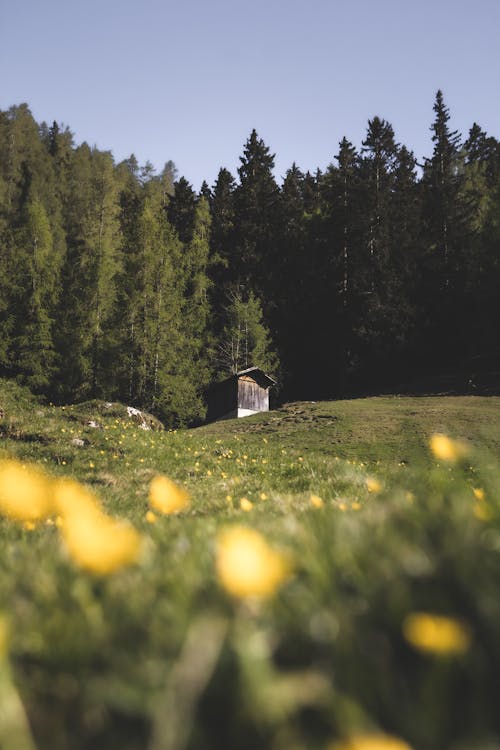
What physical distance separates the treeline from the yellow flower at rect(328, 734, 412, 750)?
123 feet

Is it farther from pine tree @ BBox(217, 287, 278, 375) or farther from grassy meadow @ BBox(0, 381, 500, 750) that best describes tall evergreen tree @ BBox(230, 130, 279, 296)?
grassy meadow @ BBox(0, 381, 500, 750)

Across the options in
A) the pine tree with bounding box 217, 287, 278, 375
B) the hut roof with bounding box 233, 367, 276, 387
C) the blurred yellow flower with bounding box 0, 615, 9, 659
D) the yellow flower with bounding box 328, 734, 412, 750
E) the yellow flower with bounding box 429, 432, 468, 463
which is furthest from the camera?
the pine tree with bounding box 217, 287, 278, 375

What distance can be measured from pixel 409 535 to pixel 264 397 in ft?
135

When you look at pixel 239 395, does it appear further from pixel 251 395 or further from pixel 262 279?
pixel 262 279

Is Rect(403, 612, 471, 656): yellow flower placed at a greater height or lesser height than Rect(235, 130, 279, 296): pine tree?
lesser

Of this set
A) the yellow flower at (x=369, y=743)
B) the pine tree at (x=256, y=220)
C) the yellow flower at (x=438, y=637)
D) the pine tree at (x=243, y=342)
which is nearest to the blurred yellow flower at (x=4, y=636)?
the yellow flower at (x=369, y=743)

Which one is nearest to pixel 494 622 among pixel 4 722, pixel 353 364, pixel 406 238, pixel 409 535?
pixel 409 535

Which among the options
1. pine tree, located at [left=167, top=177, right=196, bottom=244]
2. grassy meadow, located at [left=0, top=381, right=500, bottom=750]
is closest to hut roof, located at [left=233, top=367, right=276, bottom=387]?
pine tree, located at [left=167, top=177, right=196, bottom=244]

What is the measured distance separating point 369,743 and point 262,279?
58.0 m

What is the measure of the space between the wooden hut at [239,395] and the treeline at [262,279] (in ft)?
7.26

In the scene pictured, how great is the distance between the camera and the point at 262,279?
57.5 meters

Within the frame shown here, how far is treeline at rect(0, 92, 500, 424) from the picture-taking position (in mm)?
40250

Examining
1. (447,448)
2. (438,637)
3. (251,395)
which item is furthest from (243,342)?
(438,637)

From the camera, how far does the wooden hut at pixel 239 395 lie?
3984 cm
